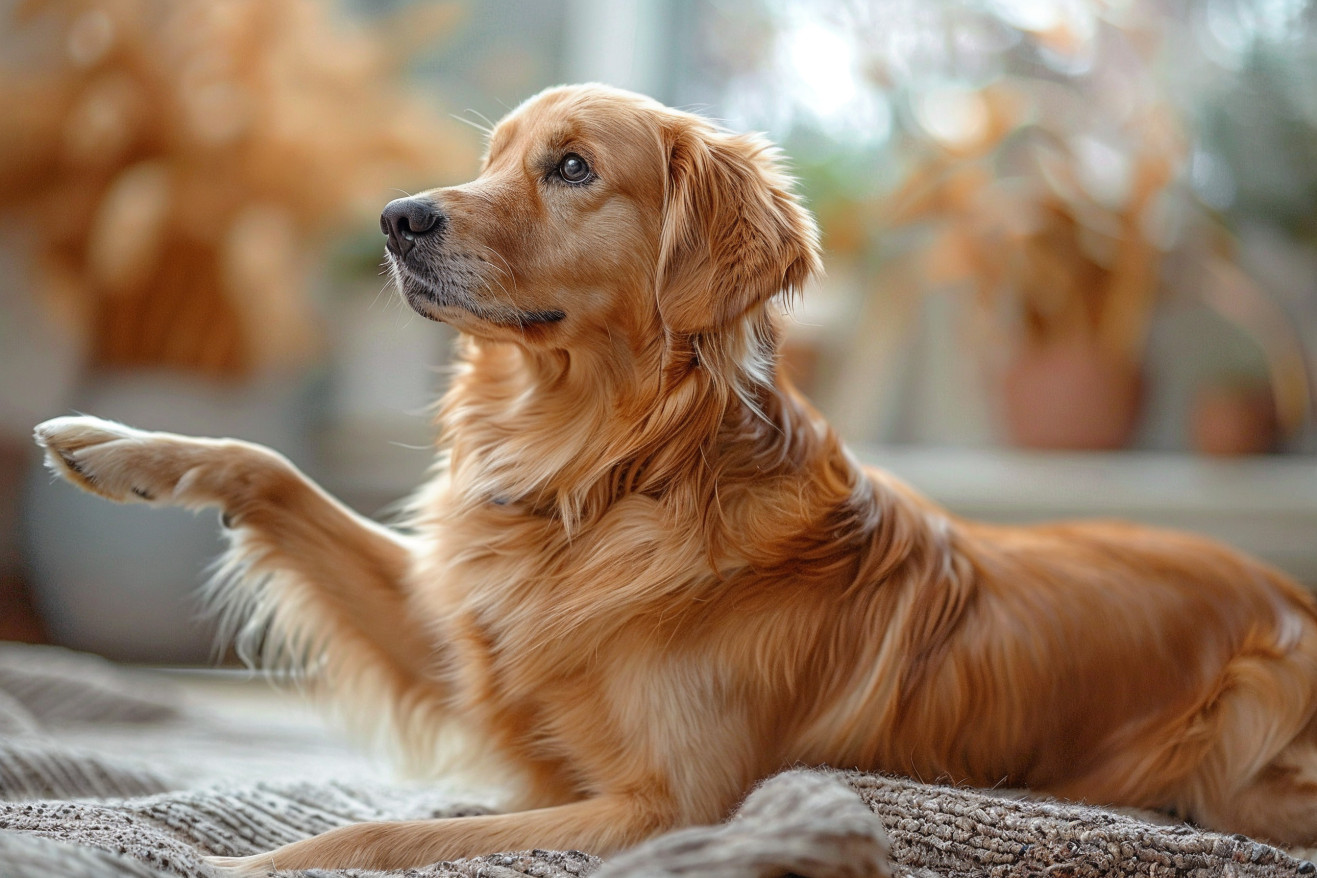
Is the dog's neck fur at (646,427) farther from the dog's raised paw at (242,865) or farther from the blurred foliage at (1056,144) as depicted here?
the blurred foliage at (1056,144)

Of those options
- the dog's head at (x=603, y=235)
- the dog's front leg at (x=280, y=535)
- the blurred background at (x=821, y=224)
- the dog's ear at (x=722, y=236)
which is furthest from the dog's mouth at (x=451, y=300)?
the blurred background at (x=821, y=224)

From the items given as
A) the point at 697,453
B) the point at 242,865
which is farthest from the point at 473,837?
the point at 697,453

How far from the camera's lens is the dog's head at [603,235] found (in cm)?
131

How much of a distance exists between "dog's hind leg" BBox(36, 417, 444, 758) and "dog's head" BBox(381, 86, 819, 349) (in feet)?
1.10

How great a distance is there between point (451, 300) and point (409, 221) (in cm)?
11

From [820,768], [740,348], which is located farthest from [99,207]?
[820,768]

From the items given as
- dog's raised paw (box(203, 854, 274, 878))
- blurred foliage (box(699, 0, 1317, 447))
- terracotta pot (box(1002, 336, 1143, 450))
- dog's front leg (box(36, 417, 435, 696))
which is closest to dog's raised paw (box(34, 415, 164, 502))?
dog's front leg (box(36, 417, 435, 696))

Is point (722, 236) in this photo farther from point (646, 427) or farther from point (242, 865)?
point (242, 865)

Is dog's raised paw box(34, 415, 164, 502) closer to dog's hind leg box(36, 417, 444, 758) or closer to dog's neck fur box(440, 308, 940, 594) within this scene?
dog's hind leg box(36, 417, 444, 758)

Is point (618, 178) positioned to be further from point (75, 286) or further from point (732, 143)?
point (75, 286)

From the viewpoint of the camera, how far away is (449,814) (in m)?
1.42

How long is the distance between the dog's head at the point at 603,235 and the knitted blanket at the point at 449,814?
0.58 metres

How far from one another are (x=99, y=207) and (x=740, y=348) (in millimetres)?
2307

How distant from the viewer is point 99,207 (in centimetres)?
292
